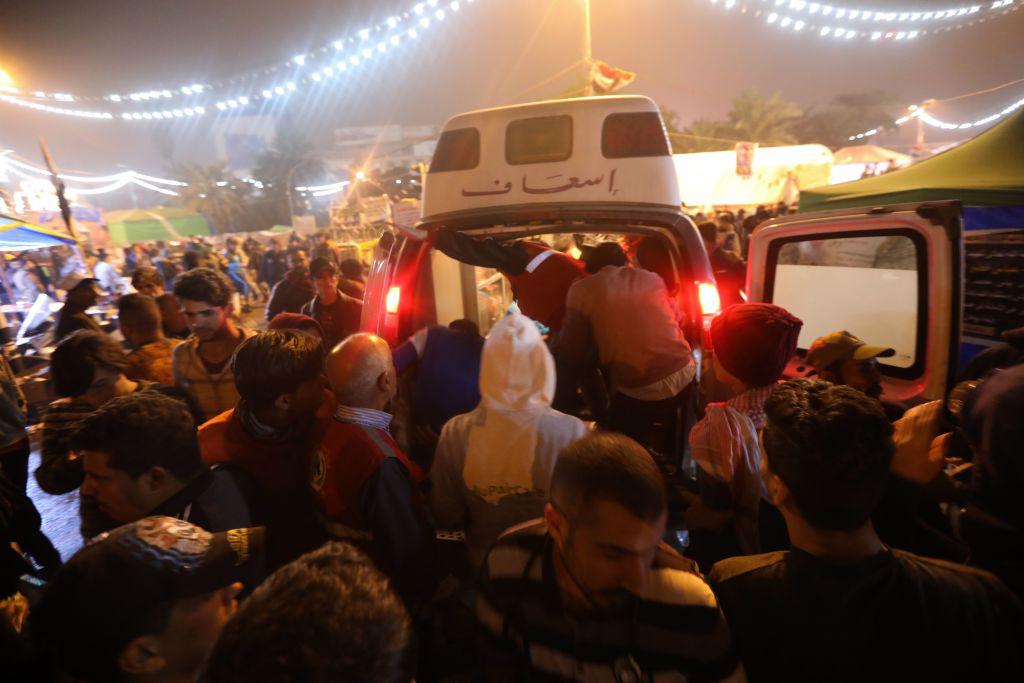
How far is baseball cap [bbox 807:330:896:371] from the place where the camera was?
2545 mm

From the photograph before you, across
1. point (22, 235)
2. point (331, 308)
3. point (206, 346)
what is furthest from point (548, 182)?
point (22, 235)

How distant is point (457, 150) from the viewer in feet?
12.5

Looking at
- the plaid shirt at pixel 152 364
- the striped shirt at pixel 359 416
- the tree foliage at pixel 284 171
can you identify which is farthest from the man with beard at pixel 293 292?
the tree foliage at pixel 284 171

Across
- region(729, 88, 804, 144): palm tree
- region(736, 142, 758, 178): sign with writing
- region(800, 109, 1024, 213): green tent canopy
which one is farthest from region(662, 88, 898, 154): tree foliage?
region(800, 109, 1024, 213): green tent canopy

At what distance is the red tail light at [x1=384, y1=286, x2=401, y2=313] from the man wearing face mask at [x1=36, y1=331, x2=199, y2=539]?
1.55 metres

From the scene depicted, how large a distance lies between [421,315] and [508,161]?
1.68 metres

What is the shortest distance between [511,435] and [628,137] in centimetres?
260

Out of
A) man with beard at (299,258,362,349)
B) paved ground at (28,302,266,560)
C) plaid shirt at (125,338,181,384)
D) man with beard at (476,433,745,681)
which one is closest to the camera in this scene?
man with beard at (476,433,745,681)

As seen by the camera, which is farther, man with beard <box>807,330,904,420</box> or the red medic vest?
the red medic vest

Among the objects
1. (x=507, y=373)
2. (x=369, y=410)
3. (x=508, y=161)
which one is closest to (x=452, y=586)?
(x=369, y=410)

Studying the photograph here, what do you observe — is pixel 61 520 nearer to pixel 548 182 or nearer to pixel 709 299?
pixel 548 182

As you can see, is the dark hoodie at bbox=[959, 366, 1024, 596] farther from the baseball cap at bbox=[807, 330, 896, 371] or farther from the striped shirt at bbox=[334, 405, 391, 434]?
the striped shirt at bbox=[334, 405, 391, 434]

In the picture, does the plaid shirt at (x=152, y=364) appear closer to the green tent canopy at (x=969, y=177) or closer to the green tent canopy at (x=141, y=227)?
the green tent canopy at (x=969, y=177)

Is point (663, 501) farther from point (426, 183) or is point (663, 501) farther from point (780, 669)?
point (426, 183)
